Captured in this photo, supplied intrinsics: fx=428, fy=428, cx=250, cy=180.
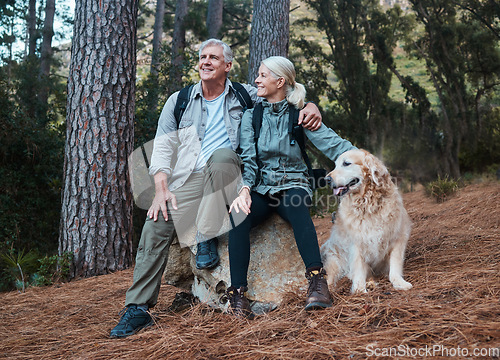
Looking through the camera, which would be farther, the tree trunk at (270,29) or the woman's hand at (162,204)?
the tree trunk at (270,29)

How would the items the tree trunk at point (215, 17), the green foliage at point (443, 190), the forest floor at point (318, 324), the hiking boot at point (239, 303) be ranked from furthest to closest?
the tree trunk at point (215, 17) < the green foliage at point (443, 190) < the hiking boot at point (239, 303) < the forest floor at point (318, 324)

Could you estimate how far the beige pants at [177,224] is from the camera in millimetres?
2936

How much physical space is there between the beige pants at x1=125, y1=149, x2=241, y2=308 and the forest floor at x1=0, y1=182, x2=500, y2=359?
0.26 m

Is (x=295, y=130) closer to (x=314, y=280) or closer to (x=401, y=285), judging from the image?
(x=314, y=280)

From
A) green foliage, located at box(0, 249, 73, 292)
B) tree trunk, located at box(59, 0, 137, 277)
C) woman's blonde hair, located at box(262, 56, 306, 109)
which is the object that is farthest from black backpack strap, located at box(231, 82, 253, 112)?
green foliage, located at box(0, 249, 73, 292)

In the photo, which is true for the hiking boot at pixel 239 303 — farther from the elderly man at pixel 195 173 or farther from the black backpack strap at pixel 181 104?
the black backpack strap at pixel 181 104

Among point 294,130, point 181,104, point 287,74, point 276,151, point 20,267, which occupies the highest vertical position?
point 287,74

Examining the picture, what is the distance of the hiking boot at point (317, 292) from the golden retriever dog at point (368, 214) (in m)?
0.42

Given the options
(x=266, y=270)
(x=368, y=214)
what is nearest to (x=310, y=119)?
(x=368, y=214)

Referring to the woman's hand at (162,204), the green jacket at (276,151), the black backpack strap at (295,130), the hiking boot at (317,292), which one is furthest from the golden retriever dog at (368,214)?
the woman's hand at (162,204)

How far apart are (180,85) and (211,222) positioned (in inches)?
204

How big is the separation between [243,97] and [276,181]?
0.81 meters

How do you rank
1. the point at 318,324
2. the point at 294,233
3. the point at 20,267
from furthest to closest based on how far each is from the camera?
the point at 20,267
the point at 294,233
the point at 318,324

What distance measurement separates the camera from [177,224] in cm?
311
